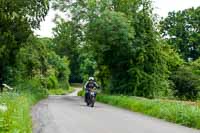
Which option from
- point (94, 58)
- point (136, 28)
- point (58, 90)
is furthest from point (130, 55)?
point (58, 90)

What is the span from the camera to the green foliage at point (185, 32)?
96875 mm

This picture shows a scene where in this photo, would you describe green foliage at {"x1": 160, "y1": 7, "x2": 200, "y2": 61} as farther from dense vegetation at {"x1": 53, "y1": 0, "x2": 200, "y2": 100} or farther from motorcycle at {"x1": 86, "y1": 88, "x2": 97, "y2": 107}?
motorcycle at {"x1": 86, "y1": 88, "x2": 97, "y2": 107}

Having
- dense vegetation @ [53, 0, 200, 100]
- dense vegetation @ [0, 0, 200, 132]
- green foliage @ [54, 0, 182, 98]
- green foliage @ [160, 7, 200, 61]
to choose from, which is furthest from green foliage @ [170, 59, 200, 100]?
green foliage @ [160, 7, 200, 61]

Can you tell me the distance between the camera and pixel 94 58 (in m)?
46.5

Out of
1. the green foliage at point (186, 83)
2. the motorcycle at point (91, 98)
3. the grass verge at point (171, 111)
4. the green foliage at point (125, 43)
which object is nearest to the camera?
the grass verge at point (171, 111)

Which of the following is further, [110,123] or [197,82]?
[197,82]

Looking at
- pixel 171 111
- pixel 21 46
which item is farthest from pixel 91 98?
pixel 171 111

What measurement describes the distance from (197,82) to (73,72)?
2641 inches

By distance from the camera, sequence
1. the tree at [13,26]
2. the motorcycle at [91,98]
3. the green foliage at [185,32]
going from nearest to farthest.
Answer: the motorcycle at [91,98] → the tree at [13,26] → the green foliage at [185,32]

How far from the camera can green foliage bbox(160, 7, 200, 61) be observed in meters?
96.9

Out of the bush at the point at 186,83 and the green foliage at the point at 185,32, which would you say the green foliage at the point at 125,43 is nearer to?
the bush at the point at 186,83

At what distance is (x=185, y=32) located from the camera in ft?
324

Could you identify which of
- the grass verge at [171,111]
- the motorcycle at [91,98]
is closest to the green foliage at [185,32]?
the motorcycle at [91,98]

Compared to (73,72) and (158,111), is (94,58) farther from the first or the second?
(73,72)
